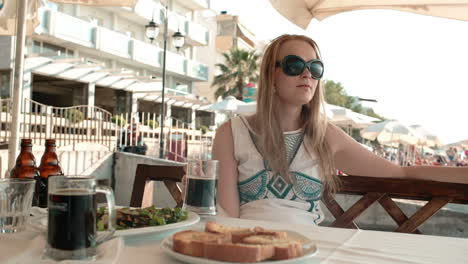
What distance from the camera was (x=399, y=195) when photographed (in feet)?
7.16

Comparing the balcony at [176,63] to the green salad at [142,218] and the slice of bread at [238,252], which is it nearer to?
the green salad at [142,218]

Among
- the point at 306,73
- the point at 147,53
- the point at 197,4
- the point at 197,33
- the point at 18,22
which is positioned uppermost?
the point at 197,4

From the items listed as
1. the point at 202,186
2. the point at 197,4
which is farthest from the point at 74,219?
the point at 197,4

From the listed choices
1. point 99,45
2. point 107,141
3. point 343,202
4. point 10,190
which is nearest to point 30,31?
point 107,141

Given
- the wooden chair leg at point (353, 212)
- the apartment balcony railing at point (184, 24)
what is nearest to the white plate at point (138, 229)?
the wooden chair leg at point (353, 212)

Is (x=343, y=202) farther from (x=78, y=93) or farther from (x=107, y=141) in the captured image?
(x=78, y=93)

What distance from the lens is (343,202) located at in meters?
5.02

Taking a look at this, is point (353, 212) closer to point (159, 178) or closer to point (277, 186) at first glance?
point (277, 186)

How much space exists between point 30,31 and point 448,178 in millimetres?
5733

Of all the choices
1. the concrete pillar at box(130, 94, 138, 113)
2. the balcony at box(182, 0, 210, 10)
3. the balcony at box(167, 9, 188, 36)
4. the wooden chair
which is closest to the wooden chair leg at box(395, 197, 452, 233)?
the wooden chair

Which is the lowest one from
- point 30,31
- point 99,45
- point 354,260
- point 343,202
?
point 343,202

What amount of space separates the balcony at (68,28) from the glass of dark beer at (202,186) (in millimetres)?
16267

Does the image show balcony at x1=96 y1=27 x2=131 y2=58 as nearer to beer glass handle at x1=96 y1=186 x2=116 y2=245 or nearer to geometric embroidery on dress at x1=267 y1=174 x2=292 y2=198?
geometric embroidery on dress at x1=267 y1=174 x2=292 y2=198

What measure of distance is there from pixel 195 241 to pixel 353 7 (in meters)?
2.73
